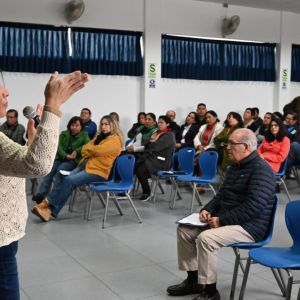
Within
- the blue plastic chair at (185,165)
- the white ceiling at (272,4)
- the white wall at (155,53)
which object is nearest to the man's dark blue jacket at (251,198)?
the blue plastic chair at (185,165)

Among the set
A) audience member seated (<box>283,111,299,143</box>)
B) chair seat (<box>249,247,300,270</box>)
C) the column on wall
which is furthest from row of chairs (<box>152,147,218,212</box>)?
the column on wall

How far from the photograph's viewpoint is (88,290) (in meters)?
2.98

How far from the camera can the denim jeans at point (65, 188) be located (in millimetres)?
4914

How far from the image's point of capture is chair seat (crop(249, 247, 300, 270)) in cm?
236

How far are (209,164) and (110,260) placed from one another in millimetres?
2248

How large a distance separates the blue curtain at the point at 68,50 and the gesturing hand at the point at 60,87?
22.4 ft

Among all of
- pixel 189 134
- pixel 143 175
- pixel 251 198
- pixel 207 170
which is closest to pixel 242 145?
pixel 251 198

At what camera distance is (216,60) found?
9492mm

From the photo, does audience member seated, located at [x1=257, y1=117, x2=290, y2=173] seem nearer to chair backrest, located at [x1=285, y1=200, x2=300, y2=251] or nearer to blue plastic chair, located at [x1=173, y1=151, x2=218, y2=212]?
blue plastic chair, located at [x1=173, y1=151, x2=218, y2=212]

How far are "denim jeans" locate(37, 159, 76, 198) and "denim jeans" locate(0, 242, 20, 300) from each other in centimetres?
365

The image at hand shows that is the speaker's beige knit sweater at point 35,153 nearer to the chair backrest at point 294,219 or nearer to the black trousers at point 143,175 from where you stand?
the chair backrest at point 294,219

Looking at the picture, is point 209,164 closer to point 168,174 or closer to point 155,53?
point 168,174

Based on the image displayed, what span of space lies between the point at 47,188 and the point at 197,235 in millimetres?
3207

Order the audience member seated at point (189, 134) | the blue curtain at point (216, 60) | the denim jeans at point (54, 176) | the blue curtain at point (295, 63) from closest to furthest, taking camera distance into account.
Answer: the denim jeans at point (54, 176) < the audience member seated at point (189, 134) < the blue curtain at point (216, 60) < the blue curtain at point (295, 63)
